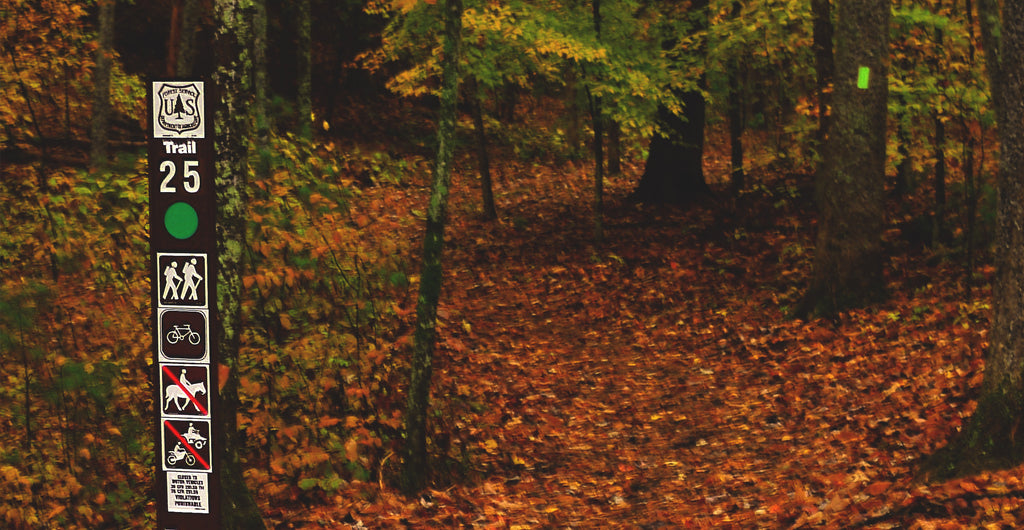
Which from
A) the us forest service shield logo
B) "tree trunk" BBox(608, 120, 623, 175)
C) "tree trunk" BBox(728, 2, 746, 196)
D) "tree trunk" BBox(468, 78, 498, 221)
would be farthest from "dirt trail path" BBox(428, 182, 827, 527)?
the us forest service shield logo

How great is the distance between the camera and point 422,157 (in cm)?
2625

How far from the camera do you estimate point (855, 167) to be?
12.0 meters

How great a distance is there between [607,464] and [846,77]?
6.59 meters

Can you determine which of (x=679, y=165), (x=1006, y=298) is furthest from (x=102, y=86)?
(x=1006, y=298)

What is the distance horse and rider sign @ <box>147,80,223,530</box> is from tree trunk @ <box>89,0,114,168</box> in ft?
38.6

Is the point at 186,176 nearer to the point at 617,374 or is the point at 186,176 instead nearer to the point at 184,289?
the point at 184,289

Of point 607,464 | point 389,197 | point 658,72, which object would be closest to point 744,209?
point 658,72

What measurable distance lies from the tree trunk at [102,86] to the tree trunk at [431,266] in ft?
29.1

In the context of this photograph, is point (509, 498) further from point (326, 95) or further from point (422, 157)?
point (326, 95)

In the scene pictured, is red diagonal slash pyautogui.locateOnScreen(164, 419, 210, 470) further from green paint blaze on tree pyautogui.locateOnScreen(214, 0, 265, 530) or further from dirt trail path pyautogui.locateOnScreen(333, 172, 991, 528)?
dirt trail path pyautogui.locateOnScreen(333, 172, 991, 528)

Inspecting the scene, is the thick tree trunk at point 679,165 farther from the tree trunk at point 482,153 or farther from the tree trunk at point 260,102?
the tree trunk at point 260,102

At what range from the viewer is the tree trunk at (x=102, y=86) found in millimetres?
14664

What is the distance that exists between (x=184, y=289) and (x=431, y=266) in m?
4.39

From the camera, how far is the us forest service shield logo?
4086 millimetres
